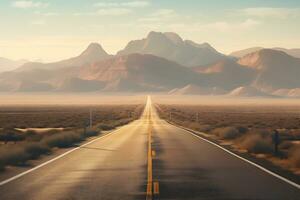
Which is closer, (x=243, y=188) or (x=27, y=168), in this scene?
(x=243, y=188)

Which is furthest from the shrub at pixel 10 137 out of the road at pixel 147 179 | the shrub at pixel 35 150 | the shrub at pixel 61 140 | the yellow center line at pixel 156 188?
the yellow center line at pixel 156 188

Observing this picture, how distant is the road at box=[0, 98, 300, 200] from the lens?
40.9 ft

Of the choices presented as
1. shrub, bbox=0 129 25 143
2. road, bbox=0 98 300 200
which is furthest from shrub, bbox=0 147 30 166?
shrub, bbox=0 129 25 143

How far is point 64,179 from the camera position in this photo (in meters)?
15.2

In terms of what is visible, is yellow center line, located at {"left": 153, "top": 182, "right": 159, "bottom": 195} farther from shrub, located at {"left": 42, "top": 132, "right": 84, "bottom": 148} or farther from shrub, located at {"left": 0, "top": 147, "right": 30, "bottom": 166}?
shrub, located at {"left": 42, "top": 132, "right": 84, "bottom": 148}

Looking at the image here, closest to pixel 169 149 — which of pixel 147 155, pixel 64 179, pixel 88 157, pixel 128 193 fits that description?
pixel 147 155

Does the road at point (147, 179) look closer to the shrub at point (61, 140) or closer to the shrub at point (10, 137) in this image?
Result: the shrub at point (61, 140)

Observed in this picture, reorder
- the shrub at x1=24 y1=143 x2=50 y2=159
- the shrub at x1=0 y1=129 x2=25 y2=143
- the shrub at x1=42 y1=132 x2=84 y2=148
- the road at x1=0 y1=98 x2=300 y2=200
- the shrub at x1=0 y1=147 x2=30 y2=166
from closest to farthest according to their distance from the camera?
the road at x1=0 y1=98 x2=300 y2=200
the shrub at x1=0 y1=147 x2=30 y2=166
the shrub at x1=24 y1=143 x2=50 y2=159
the shrub at x1=42 y1=132 x2=84 y2=148
the shrub at x1=0 y1=129 x2=25 y2=143

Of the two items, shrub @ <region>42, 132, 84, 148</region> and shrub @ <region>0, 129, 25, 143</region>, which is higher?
shrub @ <region>42, 132, 84, 148</region>

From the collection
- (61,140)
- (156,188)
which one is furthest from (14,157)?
(61,140)

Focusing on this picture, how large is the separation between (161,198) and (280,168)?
286 inches

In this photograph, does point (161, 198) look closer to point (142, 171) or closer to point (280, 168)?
point (142, 171)

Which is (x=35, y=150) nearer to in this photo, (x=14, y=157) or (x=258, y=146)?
(x=14, y=157)

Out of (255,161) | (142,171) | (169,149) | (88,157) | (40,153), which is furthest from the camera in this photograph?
(169,149)
